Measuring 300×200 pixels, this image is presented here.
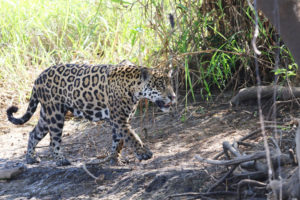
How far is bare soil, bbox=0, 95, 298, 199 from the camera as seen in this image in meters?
4.61

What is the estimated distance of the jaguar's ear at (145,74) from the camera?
18.2 ft

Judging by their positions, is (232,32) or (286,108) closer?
(286,108)

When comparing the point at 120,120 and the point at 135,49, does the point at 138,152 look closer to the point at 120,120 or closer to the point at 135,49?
the point at 120,120

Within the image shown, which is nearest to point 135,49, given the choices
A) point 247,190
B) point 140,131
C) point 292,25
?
point 140,131

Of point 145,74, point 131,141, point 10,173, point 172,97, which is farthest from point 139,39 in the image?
point 10,173

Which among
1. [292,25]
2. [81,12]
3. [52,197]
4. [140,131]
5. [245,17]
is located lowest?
[52,197]

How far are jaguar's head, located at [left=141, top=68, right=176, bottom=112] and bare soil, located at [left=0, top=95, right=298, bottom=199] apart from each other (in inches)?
13.8

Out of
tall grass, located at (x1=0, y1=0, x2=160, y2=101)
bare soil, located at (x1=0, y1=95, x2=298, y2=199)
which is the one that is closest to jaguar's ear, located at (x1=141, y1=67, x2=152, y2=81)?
bare soil, located at (x1=0, y1=95, x2=298, y2=199)

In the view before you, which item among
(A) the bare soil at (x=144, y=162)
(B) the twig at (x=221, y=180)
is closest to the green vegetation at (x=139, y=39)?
(A) the bare soil at (x=144, y=162)

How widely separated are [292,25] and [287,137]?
202 centimetres

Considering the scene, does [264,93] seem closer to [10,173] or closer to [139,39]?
[139,39]

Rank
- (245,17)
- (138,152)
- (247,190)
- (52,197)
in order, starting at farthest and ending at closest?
(245,17), (138,152), (52,197), (247,190)

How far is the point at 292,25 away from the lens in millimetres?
2895

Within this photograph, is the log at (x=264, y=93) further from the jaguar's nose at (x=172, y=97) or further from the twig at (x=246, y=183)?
the twig at (x=246, y=183)
